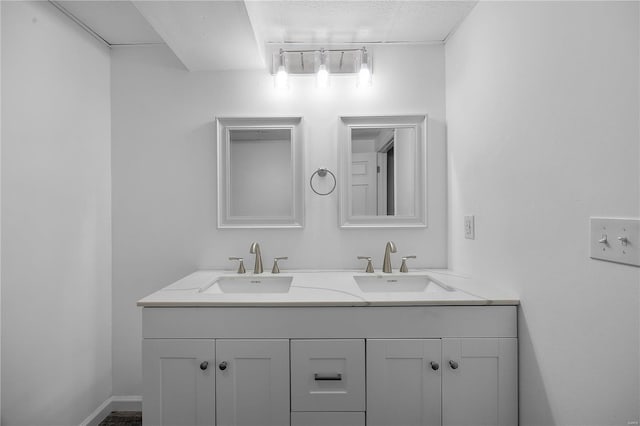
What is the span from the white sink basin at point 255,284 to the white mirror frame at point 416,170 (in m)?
0.47

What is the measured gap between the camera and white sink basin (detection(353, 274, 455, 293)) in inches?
65.4

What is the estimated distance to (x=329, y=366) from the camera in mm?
1203

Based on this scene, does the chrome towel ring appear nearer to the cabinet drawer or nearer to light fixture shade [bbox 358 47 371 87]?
light fixture shade [bbox 358 47 371 87]

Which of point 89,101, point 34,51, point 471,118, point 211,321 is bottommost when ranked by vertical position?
point 211,321

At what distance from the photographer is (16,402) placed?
128 cm

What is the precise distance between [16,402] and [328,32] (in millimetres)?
2183

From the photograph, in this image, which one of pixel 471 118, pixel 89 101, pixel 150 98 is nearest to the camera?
pixel 471 118

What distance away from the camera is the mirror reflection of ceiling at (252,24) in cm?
134

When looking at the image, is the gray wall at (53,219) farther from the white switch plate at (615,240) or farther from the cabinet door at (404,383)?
the white switch plate at (615,240)

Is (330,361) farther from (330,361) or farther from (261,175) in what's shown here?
(261,175)

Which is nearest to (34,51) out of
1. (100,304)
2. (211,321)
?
(100,304)

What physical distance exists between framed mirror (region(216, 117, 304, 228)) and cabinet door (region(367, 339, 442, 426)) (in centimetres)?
85

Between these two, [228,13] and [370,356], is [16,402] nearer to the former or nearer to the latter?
[370,356]

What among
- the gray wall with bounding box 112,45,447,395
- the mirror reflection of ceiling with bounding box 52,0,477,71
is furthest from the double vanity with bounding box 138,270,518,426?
the mirror reflection of ceiling with bounding box 52,0,477,71
